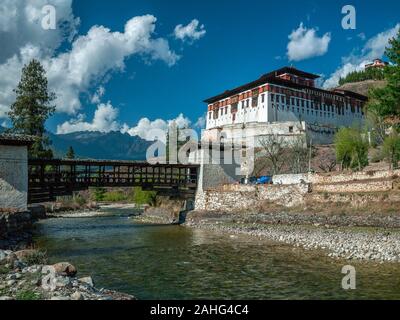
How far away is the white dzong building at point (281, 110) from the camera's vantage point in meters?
74.0

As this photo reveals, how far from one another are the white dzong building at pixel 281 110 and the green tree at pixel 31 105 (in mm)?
39679

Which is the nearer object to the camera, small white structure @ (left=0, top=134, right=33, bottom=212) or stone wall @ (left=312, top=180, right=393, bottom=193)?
small white structure @ (left=0, top=134, right=33, bottom=212)

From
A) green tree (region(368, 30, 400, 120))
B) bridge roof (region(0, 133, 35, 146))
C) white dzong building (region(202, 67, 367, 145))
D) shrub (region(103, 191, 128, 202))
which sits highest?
white dzong building (region(202, 67, 367, 145))

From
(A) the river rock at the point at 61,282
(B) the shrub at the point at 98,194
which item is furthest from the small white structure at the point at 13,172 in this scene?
(B) the shrub at the point at 98,194

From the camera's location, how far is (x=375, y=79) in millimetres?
141500

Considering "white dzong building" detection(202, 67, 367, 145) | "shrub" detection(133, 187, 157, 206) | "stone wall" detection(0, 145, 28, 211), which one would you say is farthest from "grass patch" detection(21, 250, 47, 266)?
"white dzong building" detection(202, 67, 367, 145)

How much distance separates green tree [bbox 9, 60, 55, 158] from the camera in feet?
148

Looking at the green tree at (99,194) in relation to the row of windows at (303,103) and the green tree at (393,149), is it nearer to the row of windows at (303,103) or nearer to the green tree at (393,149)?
the row of windows at (303,103)

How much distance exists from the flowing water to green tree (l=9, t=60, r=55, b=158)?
22177 millimetres

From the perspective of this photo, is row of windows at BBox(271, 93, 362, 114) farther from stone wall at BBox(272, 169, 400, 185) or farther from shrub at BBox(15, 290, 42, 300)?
shrub at BBox(15, 290, 42, 300)

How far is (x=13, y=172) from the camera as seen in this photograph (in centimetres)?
2708

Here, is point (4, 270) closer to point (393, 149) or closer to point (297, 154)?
point (393, 149)

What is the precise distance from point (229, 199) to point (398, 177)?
1637 centimetres
